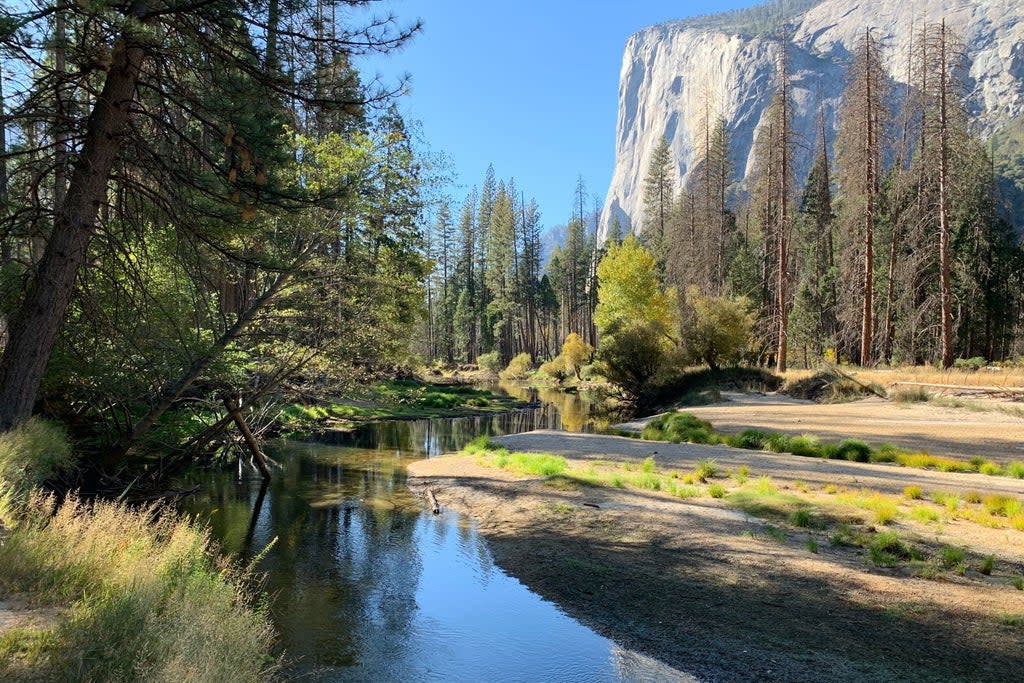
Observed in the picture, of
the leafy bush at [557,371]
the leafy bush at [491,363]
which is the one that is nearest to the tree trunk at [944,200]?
the leafy bush at [557,371]

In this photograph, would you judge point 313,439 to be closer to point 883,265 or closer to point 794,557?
point 794,557

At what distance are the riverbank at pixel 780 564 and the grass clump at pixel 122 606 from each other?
170 inches

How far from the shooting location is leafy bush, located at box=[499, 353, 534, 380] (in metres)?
65.0

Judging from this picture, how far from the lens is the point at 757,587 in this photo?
26.2 feet

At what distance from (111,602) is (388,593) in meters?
4.68

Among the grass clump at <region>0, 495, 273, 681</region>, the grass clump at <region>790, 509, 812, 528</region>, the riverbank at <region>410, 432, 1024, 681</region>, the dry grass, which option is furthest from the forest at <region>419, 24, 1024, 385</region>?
the grass clump at <region>0, 495, 273, 681</region>

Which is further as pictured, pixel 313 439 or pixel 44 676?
pixel 313 439

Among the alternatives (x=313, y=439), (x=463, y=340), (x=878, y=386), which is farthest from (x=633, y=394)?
(x=463, y=340)

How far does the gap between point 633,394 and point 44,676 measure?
35.4 meters

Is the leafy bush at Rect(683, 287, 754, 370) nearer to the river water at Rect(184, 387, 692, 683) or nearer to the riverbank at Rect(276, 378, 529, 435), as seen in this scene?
the riverbank at Rect(276, 378, 529, 435)

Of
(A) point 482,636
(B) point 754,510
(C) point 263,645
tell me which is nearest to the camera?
(C) point 263,645

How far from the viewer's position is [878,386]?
25.9 metres

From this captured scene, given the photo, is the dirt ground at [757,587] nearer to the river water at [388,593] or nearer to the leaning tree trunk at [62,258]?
the river water at [388,593]

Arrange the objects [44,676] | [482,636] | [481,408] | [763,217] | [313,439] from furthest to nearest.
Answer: [763,217], [481,408], [313,439], [482,636], [44,676]
